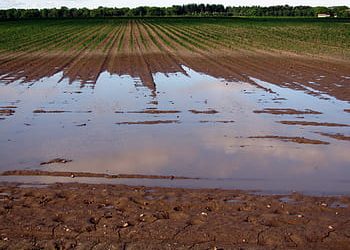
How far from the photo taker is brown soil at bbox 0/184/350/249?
607cm

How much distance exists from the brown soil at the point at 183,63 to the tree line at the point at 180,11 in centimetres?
9955

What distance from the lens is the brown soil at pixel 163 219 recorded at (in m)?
6.07

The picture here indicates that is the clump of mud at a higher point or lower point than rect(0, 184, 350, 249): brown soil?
lower

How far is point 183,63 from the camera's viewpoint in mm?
25828

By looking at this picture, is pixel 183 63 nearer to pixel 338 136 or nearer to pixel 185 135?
pixel 185 135

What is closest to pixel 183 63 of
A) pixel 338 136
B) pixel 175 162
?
pixel 338 136

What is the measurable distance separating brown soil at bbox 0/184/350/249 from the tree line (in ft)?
406

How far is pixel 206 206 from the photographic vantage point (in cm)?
725

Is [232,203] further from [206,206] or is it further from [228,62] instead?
[228,62]

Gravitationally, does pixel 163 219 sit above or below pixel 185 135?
above

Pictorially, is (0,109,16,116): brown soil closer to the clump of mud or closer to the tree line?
the clump of mud

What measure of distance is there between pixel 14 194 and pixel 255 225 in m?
3.94

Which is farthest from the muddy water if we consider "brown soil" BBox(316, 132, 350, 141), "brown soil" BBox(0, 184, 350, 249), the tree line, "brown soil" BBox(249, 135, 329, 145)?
the tree line

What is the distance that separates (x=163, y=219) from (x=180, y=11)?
162 metres
